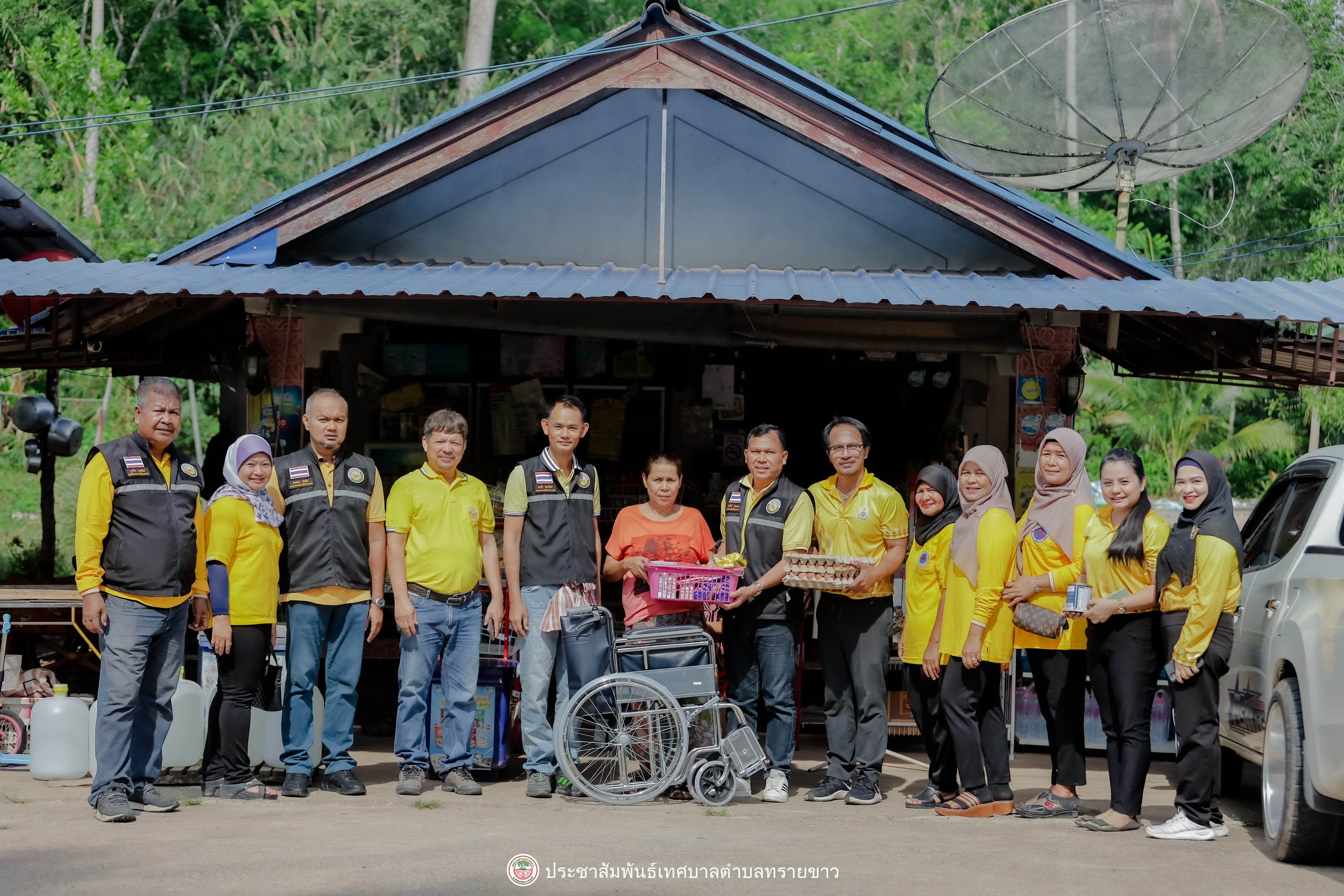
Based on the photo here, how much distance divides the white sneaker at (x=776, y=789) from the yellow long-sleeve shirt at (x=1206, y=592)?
2.18m

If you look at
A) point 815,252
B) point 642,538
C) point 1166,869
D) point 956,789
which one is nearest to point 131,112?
point 815,252

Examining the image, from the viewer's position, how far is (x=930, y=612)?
689 centimetres

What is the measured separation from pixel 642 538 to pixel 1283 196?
24900mm

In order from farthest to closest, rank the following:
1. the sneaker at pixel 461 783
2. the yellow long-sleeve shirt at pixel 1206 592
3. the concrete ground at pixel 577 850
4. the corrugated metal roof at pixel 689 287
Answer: the corrugated metal roof at pixel 689 287, the sneaker at pixel 461 783, the yellow long-sleeve shirt at pixel 1206 592, the concrete ground at pixel 577 850

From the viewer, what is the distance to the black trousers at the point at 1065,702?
6648mm

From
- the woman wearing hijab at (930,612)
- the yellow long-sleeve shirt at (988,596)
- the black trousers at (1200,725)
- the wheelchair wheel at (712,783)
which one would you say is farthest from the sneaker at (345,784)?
the black trousers at (1200,725)

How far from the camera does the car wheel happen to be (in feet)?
18.5

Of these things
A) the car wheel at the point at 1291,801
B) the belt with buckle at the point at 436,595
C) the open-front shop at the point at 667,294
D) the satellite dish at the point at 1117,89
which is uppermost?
the satellite dish at the point at 1117,89

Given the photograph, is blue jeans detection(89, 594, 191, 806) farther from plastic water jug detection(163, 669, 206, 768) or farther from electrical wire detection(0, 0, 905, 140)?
electrical wire detection(0, 0, 905, 140)

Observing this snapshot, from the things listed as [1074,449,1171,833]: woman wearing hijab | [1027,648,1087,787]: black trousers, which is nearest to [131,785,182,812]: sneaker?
[1027,648,1087,787]: black trousers

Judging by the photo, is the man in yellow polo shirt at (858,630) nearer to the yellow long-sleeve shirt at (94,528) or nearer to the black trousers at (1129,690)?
the black trousers at (1129,690)

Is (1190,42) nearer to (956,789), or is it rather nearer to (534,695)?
(956,789)

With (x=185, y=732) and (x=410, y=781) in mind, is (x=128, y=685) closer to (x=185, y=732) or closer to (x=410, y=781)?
(x=185, y=732)

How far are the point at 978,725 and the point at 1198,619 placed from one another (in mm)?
1297
